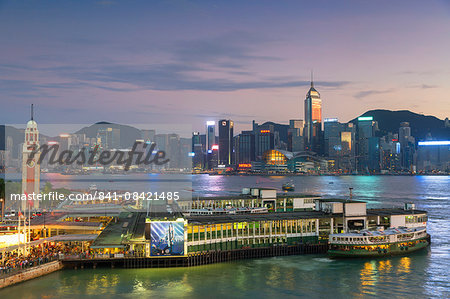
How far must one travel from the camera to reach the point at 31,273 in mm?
35188

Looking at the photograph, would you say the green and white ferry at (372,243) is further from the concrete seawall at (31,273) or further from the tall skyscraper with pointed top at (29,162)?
the tall skyscraper with pointed top at (29,162)

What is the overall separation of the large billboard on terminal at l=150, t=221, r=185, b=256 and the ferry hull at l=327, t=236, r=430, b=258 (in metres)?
15.3

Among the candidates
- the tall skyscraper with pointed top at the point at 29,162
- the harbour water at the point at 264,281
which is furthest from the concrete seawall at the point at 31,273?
the tall skyscraper with pointed top at the point at 29,162

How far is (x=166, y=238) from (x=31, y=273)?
36.3 ft

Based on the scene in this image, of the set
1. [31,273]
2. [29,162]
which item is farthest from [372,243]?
[29,162]

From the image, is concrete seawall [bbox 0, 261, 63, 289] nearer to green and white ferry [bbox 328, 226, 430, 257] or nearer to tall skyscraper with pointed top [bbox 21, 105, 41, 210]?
green and white ferry [bbox 328, 226, 430, 257]

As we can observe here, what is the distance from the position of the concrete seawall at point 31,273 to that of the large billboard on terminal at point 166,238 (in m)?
8.04

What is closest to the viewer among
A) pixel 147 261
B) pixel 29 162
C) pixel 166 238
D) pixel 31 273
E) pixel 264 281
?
pixel 31 273

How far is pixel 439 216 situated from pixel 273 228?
5000cm

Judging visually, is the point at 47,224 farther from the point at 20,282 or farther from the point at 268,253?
the point at 268,253

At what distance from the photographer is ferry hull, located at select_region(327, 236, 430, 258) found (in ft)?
145

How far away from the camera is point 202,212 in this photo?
191 feet

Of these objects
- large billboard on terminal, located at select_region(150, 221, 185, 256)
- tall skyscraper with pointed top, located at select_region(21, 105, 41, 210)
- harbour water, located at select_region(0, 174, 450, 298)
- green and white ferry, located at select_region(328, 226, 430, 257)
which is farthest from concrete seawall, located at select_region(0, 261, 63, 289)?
tall skyscraper with pointed top, located at select_region(21, 105, 41, 210)

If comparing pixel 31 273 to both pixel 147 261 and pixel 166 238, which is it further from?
pixel 166 238
